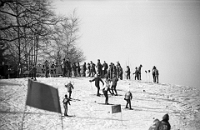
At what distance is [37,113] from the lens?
47.4 ft

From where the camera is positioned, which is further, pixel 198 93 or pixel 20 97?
pixel 198 93

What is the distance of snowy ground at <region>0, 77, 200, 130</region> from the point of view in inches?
513

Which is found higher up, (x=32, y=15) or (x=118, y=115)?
(x=32, y=15)

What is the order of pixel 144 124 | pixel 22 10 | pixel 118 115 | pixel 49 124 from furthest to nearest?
pixel 22 10
pixel 118 115
pixel 144 124
pixel 49 124

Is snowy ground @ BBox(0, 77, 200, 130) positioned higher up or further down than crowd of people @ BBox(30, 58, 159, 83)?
further down

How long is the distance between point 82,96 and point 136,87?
26.9ft

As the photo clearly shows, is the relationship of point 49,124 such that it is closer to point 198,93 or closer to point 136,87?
point 136,87

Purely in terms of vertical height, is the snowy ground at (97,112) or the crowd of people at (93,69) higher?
the crowd of people at (93,69)

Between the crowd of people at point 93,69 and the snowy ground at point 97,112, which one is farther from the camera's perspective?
the crowd of people at point 93,69

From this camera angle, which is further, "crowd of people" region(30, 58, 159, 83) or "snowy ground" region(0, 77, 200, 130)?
"crowd of people" region(30, 58, 159, 83)

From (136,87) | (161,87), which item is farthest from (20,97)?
(161,87)

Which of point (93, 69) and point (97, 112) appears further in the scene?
point (93, 69)

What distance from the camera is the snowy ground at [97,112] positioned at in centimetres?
1304

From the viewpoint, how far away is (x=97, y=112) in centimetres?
1591
